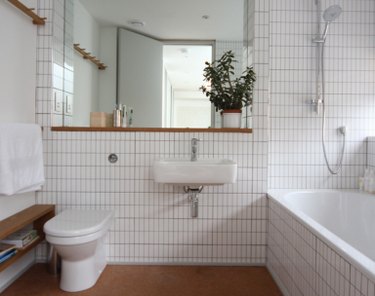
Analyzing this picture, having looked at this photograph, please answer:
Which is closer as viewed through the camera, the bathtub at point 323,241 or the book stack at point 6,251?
the bathtub at point 323,241

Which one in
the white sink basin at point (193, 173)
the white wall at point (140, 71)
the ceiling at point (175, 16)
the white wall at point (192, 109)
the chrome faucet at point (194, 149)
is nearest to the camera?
the white sink basin at point (193, 173)

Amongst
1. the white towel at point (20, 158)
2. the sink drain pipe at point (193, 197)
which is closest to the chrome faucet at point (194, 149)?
the sink drain pipe at point (193, 197)

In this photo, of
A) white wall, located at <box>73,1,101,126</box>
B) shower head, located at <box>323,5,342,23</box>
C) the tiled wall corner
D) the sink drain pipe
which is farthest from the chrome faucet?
shower head, located at <box>323,5,342,23</box>

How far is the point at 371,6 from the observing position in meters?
2.30

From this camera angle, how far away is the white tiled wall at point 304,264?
3.51 feet

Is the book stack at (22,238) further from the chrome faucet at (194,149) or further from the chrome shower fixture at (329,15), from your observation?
the chrome shower fixture at (329,15)

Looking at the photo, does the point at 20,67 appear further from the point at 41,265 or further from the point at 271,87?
the point at 271,87

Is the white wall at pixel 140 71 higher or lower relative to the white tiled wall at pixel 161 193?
higher

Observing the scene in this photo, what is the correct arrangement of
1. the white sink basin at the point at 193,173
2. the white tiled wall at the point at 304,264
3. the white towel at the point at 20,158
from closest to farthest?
1. the white tiled wall at the point at 304,264
2. the white towel at the point at 20,158
3. the white sink basin at the point at 193,173

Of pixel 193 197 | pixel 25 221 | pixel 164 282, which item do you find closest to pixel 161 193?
pixel 193 197

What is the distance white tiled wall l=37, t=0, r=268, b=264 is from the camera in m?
2.20

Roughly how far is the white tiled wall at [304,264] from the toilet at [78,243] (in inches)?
47.0

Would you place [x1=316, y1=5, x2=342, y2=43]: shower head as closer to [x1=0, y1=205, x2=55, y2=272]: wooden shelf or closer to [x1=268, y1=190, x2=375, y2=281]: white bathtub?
[x1=268, y1=190, x2=375, y2=281]: white bathtub

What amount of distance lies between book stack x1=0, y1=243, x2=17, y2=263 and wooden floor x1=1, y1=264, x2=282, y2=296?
294 millimetres
